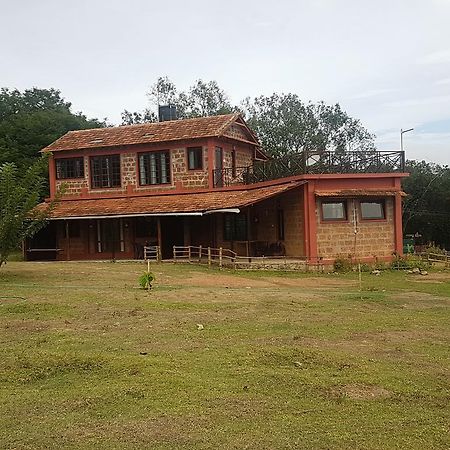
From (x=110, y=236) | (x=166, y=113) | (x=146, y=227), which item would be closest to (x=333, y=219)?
(x=146, y=227)

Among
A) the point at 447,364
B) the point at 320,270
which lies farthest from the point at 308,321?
the point at 320,270

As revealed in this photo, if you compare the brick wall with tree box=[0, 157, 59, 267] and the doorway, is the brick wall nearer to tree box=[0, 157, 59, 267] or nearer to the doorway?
the doorway

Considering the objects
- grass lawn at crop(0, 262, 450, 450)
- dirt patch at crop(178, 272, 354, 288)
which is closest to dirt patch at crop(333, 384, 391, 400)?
grass lawn at crop(0, 262, 450, 450)

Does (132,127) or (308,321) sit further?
(132,127)

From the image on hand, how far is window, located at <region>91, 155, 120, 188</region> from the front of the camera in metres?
27.5

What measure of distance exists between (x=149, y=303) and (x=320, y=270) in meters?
10.4

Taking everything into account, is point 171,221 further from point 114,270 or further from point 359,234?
point 359,234

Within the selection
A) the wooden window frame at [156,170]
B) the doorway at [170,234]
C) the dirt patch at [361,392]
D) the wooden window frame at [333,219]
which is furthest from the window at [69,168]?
the dirt patch at [361,392]

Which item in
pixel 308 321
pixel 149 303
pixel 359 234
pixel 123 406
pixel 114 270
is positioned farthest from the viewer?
pixel 359 234

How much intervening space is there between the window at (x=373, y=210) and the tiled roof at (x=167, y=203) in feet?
10.1

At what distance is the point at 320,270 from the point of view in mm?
21312

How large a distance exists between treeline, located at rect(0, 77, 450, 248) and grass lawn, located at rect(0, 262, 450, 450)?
27.5m

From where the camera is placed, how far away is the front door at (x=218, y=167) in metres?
25.8

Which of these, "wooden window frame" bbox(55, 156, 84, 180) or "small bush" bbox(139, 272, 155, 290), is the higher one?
"wooden window frame" bbox(55, 156, 84, 180)
